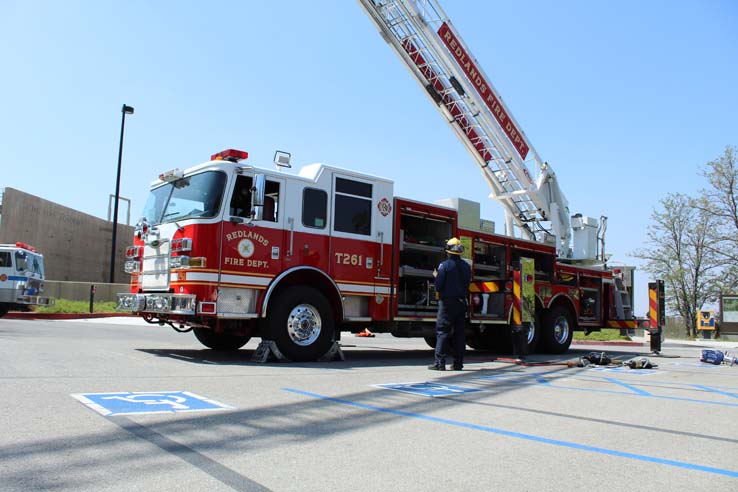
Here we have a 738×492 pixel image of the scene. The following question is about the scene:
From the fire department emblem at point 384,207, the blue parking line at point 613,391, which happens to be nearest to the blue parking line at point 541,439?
the blue parking line at point 613,391

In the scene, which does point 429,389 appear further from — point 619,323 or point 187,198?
point 619,323

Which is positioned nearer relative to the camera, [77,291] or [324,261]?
[324,261]

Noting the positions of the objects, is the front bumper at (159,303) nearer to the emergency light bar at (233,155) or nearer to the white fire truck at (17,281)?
the emergency light bar at (233,155)

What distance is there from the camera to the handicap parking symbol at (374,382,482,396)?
20.5 feet

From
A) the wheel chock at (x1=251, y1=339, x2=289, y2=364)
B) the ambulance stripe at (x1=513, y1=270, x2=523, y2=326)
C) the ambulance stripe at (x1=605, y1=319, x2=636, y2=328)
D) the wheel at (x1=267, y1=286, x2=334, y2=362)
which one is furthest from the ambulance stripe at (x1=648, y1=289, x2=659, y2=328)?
the wheel chock at (x1=251, y1=339, x2=289, y2=364)

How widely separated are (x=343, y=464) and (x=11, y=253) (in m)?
20.5

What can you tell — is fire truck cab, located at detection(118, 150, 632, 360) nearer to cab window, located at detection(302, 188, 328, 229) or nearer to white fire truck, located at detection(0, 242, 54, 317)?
cab window, located at detection(302, 188, 328, 229)

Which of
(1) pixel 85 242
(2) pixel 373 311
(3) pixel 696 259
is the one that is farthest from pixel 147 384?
(3) pixel 696 259

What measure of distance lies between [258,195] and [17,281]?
1574cm

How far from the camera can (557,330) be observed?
13.3 meters

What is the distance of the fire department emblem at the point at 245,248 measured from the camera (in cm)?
843

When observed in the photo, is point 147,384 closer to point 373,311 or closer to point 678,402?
point 373,311

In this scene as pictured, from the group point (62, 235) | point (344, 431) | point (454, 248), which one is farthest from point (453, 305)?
point (62, 235)

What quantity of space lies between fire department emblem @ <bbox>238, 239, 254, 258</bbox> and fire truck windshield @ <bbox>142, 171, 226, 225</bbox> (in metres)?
0.55
